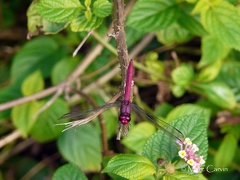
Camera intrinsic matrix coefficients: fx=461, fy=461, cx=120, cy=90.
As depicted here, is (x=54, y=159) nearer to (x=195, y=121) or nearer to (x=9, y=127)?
(x=9, y=127)

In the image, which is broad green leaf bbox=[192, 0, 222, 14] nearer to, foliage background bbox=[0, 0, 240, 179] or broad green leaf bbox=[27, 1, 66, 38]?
foliage background bbox=[0, 0, 240, 179]

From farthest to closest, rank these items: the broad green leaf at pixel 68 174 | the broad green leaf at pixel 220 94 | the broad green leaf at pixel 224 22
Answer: the broad green leaf at pixel 220 94, the broad green leaf at pixel 224 22, the broad green leaf at pixel 68 174

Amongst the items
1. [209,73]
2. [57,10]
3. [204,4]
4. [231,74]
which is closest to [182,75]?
[209,73]

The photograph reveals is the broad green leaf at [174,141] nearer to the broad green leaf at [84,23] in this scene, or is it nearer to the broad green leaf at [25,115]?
the broad green leaf at [84,23]

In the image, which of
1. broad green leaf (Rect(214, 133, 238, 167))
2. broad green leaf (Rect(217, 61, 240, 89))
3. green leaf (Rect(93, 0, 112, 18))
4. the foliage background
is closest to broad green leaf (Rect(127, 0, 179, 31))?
the foliage background

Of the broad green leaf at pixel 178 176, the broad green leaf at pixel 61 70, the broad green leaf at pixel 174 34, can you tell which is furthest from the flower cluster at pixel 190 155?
the broad green leaf at pixel 61 70

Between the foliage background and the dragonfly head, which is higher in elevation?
the dragonfly head

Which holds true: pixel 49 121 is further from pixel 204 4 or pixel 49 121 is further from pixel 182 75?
pixel 204 4
